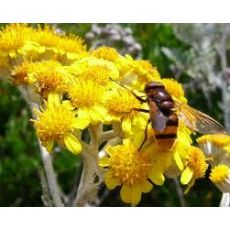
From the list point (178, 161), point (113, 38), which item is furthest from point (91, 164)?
point (113, 38)

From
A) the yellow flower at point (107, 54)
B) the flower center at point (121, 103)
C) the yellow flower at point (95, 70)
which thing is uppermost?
the yellow flower at point (95, 70)

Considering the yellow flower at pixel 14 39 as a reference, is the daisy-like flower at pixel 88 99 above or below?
below

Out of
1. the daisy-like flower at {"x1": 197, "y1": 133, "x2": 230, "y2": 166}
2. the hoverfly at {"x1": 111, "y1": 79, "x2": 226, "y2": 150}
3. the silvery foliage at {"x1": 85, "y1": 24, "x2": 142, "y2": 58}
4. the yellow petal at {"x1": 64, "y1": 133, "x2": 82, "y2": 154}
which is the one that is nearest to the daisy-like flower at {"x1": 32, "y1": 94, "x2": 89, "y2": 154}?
the yellow petal at {"x1": 64, "y1": 133, "x2": 82, "y2": 154}

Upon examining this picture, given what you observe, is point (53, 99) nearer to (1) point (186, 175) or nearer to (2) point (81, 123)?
(2) point (81, 123)

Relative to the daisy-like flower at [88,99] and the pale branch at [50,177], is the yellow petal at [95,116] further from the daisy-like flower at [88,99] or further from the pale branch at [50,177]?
the pale branch at [50,177]

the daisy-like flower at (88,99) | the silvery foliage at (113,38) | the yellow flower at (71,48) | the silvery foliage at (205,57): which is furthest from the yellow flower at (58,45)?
the silvery foliage at (205,57)

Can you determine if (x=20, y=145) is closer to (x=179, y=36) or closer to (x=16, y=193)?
(x=16, y=193)
